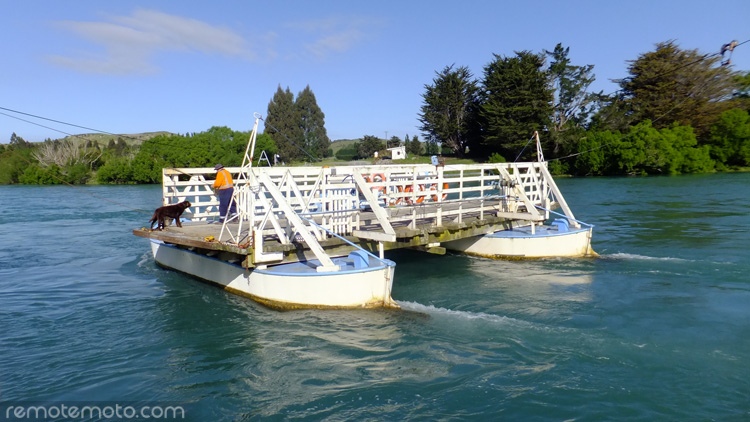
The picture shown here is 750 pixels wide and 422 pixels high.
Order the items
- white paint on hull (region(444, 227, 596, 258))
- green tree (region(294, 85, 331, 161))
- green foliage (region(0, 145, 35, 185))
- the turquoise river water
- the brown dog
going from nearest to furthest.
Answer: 1. the turquoise river water
2. the brown dog
3. white paint on hull (region(444, 227, 596, 258))
4. green foliage (region(0, 145, 35, 185))
5. green tree (region(294, 85, 331, 161))

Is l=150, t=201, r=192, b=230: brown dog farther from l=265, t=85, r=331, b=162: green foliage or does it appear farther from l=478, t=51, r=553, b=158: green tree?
l=265, t=85, r=331, b=162: green foliage

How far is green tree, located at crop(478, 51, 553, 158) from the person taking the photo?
67.1 meters

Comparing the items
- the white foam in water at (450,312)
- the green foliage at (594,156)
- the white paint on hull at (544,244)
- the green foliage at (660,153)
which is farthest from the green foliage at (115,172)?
the white foam in water at (450,312)

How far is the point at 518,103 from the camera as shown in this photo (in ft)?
223

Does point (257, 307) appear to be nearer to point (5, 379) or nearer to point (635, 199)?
point (5, 379)

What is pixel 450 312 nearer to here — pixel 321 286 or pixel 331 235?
pixel 321 286

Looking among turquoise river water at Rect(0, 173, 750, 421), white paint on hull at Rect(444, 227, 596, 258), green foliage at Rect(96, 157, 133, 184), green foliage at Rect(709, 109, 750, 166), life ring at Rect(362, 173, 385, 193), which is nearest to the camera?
turquoise river water at Rect(0, 173, 750, 421)

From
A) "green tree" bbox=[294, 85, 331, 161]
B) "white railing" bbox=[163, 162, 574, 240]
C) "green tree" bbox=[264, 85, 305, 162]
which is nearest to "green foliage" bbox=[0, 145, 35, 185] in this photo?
"green tree" bbox=[264, 85, 305, 162]

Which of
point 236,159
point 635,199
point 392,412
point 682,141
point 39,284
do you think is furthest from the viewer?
point 236,159

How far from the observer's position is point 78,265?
1698 cm

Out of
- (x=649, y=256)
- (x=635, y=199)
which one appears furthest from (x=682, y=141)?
(x=649, y=256)

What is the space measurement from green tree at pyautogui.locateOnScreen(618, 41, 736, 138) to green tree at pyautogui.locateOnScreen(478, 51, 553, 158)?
11.9 meters

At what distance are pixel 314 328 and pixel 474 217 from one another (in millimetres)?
7899

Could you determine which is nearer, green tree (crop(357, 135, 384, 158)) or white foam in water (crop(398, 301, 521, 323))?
white foam in water (crop(398, 301, 521, 323))
